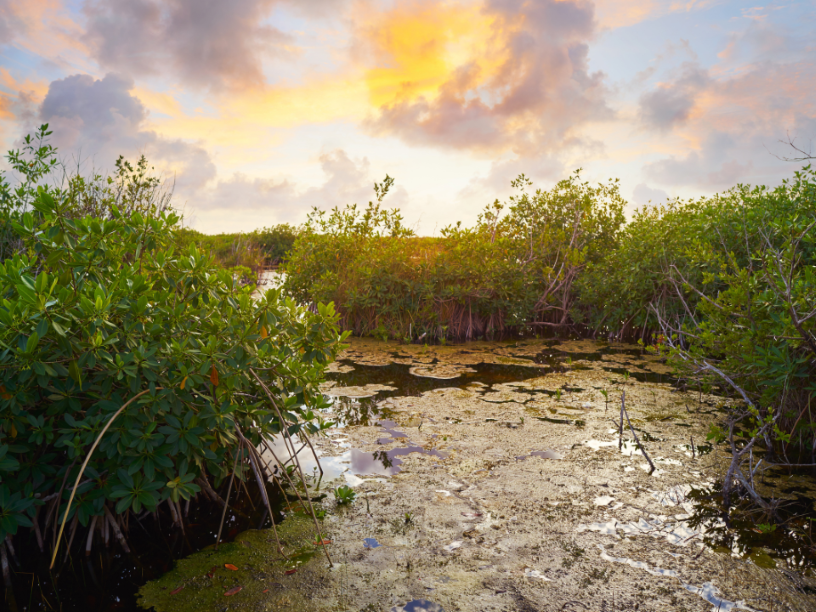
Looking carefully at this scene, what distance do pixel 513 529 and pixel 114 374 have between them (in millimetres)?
2299

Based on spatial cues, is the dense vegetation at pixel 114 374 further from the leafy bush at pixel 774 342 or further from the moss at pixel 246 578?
the leafy bush at pixel 774 342

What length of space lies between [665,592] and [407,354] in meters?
5.82

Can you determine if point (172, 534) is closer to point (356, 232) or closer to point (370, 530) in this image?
point (370, 530)

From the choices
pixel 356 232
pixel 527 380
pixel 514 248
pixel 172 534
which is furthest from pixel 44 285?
pixel 514 248

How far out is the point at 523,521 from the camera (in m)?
2.91

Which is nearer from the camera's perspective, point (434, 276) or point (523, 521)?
point (523, 521)

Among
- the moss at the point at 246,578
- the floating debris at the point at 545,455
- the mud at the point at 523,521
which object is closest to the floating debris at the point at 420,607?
the mud at the point at 523,521

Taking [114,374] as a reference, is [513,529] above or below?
below

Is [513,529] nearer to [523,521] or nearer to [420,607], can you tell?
[523,521]

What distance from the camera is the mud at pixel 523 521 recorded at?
227 cm

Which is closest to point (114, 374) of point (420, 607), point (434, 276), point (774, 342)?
point (420, 607)

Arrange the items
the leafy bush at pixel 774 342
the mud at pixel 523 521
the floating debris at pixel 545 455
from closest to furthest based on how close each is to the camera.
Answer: the mud at pixel 523 521 → the leafy bush at pixel 774 342 → the floating debris at pixel 545 455

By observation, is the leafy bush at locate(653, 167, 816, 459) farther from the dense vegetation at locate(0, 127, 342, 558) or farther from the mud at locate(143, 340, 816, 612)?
the dense vegetation at locate(0, 127, 342, 558)

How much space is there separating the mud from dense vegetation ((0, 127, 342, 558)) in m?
0.57
